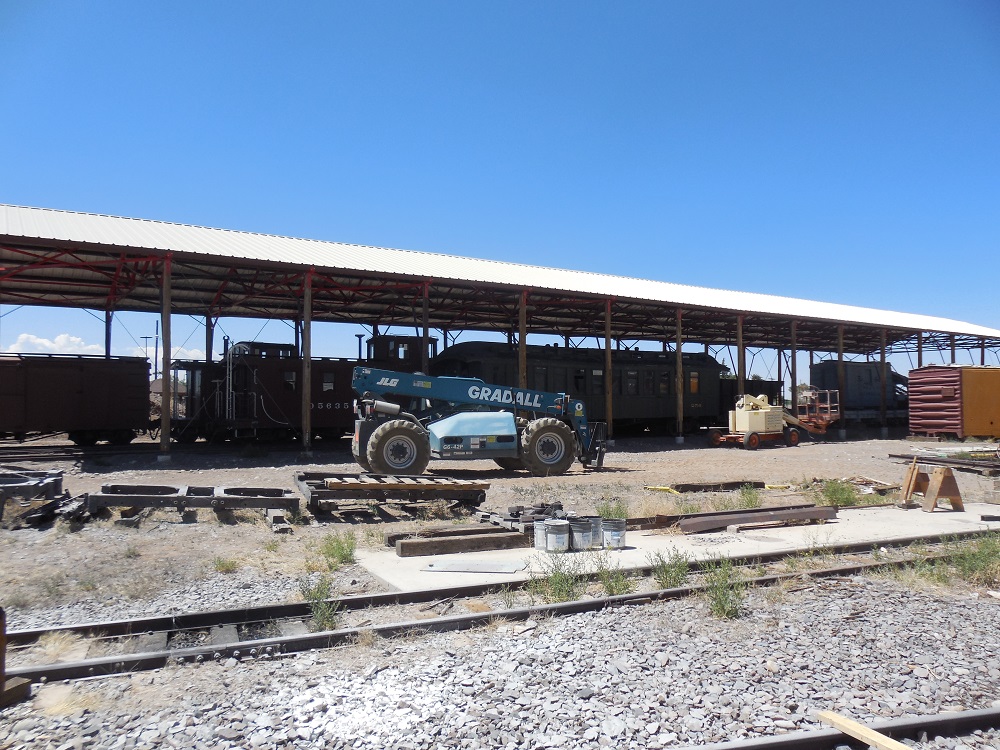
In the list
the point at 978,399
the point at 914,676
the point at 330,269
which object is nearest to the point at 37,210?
the point at 330,269

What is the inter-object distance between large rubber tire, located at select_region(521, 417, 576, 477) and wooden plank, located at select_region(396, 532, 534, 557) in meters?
6.05

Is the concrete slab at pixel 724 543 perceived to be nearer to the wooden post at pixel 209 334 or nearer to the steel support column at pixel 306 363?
the steel support column at pixel 306 363

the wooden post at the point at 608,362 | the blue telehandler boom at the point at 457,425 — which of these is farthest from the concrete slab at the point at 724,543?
the wooden post at the point at 608,362

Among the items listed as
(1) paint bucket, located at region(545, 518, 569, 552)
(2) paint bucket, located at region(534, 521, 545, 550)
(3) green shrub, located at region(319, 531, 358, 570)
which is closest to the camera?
(3) green shrub, located at region(319, 531, 358, 570)

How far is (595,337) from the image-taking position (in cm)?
3325

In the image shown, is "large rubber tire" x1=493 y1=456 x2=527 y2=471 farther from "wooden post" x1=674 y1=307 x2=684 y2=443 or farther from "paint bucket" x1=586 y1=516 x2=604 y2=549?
"wooden post" x1=674 y1=307 x2=684 y2=443

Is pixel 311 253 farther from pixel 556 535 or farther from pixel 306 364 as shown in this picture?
pixel 556 535

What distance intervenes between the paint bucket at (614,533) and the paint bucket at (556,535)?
0.65m

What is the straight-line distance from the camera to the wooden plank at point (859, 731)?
3453 millimetres

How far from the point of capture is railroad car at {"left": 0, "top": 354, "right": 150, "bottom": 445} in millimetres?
19391

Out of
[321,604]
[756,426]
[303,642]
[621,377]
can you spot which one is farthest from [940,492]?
[621,377]

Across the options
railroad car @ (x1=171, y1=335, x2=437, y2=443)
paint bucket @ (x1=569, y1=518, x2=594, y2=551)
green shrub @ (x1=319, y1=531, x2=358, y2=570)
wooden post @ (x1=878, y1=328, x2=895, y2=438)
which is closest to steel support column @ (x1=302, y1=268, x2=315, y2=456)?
railroad car @ (x1=171, y1=335, x2=437, y2=443)

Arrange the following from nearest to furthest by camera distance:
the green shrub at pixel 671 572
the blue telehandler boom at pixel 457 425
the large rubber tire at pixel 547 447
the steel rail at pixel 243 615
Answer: the steel rail at pixel 243 615, the green shrub at pixel 671 572, the blue telehandler boom at pixel 457 425, the large rubber tire at pixel 547 447

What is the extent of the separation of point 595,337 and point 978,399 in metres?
15.8
